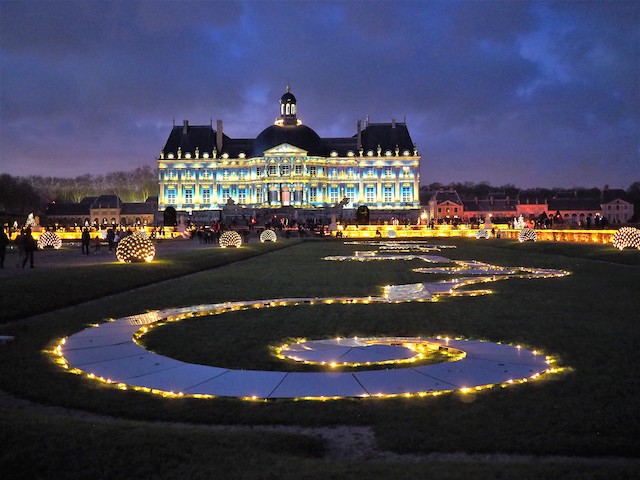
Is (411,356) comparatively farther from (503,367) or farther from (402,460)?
(402,460)

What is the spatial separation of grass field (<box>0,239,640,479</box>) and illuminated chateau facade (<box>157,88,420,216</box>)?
117 meters

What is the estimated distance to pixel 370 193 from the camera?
458ft

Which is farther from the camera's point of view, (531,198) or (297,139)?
(531,198)

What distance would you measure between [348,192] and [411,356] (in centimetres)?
12927

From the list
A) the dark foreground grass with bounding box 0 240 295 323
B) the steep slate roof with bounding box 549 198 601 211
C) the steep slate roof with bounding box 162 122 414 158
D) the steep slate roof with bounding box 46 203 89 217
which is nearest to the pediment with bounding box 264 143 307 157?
the steep slate roof with bounding box 162 122 414 158

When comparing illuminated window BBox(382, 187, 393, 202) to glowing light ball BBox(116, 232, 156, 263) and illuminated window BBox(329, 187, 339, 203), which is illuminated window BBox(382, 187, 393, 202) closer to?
illuminated window BBox(329, 187, 339, 203)

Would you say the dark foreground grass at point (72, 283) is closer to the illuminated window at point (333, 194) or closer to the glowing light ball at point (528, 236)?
the glowing light ball at point (528, 236)

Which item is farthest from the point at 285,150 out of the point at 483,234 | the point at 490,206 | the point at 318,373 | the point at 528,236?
the point at 318,373

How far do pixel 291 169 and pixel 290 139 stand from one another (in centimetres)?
831

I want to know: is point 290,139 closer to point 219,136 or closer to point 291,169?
point 291,169

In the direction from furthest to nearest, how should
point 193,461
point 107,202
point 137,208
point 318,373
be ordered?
point 137,208 < point 107,202 < point 318,373 < point 193,461

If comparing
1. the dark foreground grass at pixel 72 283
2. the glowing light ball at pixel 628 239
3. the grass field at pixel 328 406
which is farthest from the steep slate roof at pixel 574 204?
the grass field at pixel 328 406

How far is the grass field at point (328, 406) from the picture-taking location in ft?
17.5

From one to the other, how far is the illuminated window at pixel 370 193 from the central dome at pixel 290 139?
12902 millimetres
